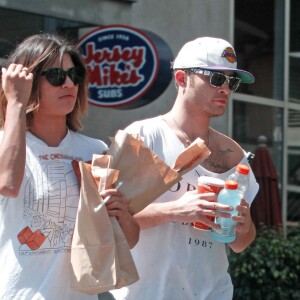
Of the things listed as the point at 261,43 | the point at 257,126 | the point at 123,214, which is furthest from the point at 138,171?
the point at 261,43

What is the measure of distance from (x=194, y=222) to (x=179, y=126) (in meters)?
0.49

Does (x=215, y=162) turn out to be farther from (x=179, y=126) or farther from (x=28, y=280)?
(x=28, y=280)

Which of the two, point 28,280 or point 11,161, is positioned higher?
point 11,161

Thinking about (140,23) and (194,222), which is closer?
(194,222)

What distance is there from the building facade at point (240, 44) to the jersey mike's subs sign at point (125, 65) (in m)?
0.49

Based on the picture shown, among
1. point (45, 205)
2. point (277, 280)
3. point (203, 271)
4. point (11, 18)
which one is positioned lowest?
point (277, 280)

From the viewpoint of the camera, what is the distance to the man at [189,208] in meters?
3.93

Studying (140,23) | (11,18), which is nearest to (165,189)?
(11,18)

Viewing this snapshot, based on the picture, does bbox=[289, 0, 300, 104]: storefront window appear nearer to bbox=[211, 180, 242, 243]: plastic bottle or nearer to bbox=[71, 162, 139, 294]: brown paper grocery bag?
bbox=[211, 180, 242, 243]: plastic bottle

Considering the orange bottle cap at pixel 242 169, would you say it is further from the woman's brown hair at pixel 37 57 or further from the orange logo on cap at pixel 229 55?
the woman's brown hair at pixel 37 57

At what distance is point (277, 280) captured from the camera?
29.2 feet

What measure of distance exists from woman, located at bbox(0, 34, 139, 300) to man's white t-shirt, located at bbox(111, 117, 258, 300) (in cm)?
32

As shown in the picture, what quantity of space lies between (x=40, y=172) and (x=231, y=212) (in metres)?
0.81

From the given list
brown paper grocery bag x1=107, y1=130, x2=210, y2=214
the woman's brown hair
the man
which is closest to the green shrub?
the man
